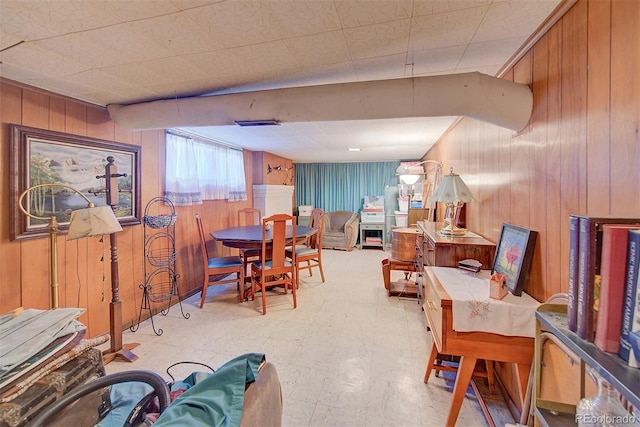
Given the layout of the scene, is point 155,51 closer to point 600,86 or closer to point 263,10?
point 263,10

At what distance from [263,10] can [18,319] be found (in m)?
1.79

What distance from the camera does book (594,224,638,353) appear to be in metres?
0.57

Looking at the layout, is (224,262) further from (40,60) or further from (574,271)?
(574,271)

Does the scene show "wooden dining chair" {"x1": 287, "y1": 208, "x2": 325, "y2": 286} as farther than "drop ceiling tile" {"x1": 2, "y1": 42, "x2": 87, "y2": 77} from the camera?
Yes

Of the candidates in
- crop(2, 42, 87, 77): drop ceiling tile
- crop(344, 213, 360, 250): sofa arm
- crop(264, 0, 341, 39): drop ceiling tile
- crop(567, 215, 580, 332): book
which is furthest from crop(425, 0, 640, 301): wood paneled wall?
crop(344, 213, 360, 250): sofa arm

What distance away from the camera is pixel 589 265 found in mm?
640

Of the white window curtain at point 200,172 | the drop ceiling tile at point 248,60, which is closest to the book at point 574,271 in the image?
the drop ceiling tile at point 248,60

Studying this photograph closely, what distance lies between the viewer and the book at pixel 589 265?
0.63 m

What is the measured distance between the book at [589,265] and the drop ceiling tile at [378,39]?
114 centimetres

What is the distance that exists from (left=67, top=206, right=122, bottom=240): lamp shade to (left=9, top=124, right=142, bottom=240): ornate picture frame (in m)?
0.54

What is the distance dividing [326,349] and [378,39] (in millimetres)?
2262

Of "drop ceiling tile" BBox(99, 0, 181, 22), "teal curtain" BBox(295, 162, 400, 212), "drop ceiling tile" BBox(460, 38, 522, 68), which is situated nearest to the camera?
"drop ceiling tile" BBox(99, 0, 181, 22)

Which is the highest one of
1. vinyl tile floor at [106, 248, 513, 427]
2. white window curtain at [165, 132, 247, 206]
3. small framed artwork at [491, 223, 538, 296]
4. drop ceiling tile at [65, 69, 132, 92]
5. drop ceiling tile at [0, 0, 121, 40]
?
drop ceiling tile at [65, 69, 132, 92]

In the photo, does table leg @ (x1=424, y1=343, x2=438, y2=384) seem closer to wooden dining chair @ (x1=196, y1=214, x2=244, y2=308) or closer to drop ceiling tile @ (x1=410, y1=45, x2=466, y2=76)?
drop ceiling tile @ (x1=410, y1=45, x2=466, y2=76)
